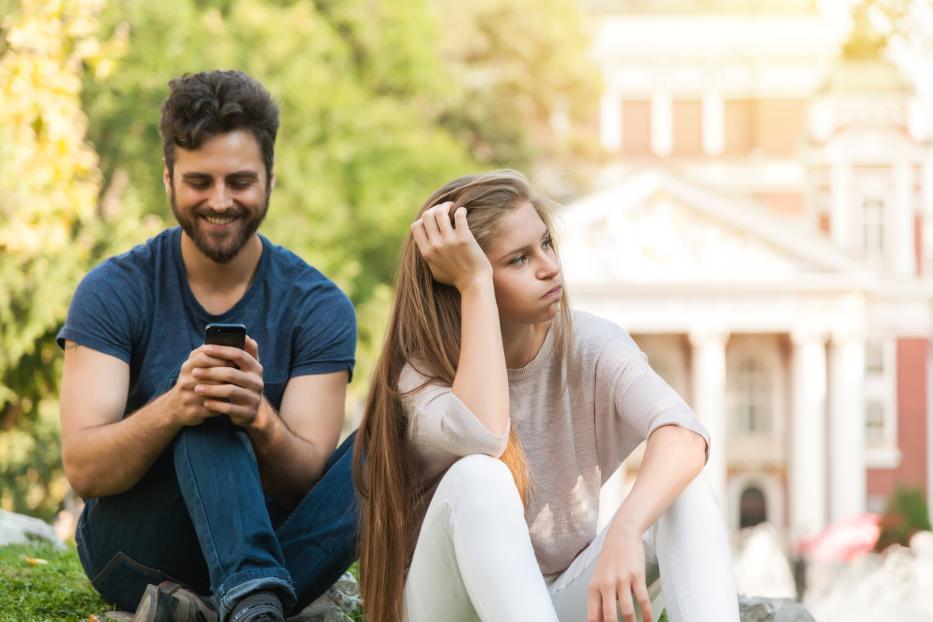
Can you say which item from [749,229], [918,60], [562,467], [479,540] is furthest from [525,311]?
[749,229]

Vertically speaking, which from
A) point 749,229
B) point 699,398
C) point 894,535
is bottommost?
point 894,535

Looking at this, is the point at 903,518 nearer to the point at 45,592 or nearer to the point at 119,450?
the point at 45,592

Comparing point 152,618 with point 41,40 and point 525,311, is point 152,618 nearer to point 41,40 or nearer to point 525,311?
point 525,311

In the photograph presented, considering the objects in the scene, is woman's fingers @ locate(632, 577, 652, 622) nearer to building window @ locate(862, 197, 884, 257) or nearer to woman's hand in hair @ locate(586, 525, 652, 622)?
woman's hand in hair @ locate(586, 525, 652, 622)

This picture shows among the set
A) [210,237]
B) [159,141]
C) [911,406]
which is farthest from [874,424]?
[210,237]

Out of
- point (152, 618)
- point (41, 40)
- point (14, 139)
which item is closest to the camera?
point (152, 618)

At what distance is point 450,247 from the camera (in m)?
2.96

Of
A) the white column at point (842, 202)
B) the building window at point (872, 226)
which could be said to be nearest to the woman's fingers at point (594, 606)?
the building window at point (872, 226)

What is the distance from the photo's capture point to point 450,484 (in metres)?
2.78

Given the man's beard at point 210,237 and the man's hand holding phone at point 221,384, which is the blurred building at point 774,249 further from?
the man's hand holding phone at point 221,384

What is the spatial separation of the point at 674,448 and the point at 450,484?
0.44 metres

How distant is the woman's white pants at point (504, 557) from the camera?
271 cm

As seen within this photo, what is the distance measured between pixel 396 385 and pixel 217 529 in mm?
461

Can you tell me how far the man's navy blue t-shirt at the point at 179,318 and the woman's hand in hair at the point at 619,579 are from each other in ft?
2.99
